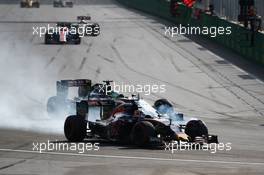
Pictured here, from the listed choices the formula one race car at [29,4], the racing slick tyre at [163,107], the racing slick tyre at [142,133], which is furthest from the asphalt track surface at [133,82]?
the formula one race car at [29,4]

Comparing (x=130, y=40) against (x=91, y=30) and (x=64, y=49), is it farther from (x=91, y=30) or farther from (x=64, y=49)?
(x=64, y=49)

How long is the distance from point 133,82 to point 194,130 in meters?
17.9

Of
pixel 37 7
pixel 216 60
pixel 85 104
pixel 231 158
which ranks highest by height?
pixel 37 7

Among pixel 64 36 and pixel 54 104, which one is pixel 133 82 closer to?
pixel 54 104

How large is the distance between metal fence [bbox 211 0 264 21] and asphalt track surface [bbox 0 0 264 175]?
2.68 m

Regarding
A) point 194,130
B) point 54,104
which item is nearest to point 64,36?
point 54,104

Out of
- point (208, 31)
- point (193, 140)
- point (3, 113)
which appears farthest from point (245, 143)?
point (208, 31)

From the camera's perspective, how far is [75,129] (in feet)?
72.9

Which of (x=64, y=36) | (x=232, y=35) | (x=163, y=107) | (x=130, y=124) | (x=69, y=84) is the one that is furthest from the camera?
(x=64, y=36)

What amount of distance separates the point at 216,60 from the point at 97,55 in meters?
6.57

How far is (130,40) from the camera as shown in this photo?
57.8 m

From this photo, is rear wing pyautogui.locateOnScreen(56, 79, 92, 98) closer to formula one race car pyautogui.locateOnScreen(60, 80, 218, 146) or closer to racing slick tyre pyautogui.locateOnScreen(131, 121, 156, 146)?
formula one race car pyautogui.locateOnScreen(60, 80, 218, 146)

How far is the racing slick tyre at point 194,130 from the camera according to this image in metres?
21.5

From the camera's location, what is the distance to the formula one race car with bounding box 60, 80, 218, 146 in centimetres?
2123
